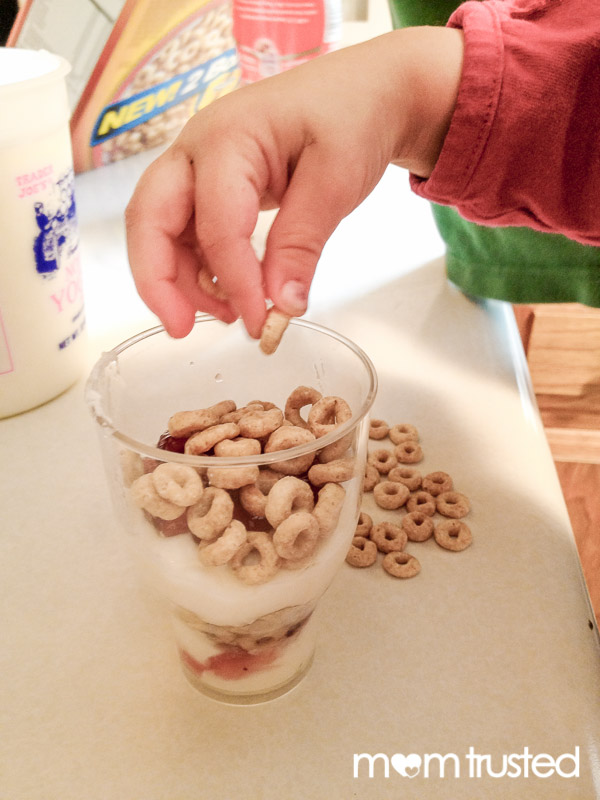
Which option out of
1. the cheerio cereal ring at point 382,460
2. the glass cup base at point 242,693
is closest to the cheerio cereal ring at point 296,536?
the glass cup base at point 242,693

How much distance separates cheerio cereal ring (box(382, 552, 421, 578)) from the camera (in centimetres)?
45

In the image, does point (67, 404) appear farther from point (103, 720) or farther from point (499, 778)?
point (499, 778)

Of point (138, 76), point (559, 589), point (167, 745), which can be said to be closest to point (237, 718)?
point (167, 745)

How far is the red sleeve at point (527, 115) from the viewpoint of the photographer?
1.53ft

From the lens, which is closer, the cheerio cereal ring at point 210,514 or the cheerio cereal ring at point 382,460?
the cheerio cereal ring at point 210,514

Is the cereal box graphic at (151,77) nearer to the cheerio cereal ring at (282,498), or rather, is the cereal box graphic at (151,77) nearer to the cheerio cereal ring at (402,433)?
the cheerio cereal ring at (402,433)

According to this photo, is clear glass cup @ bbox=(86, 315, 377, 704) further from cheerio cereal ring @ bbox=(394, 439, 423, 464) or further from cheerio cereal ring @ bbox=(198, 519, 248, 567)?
cheerio cereal ring @ bbox=(394, 439, 423, 464)

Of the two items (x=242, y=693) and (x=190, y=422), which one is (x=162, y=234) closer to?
(x=190, y=422)

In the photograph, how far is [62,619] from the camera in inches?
16.6

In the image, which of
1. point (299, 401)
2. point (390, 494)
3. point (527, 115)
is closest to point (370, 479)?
point (390, 494)

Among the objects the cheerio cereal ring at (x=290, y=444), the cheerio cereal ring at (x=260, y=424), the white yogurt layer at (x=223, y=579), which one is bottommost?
the white yogurt layer at (x=223, y=579)

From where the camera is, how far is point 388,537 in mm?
472

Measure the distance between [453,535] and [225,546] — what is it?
0.22m

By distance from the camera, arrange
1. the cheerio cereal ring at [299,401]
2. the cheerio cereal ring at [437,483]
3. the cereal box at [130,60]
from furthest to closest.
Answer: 1. the cereal box at [130,60]
2. the cheerio cereal ring at [437,483]
3. the cheerio cereal ring at [299,401]
